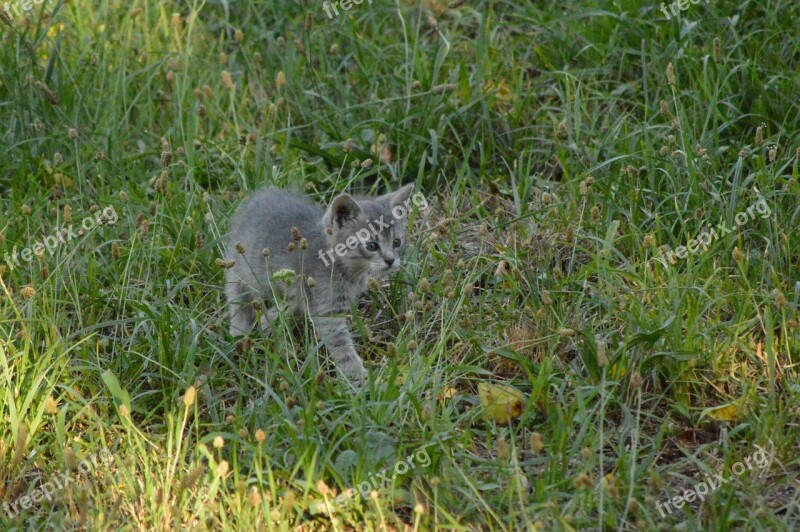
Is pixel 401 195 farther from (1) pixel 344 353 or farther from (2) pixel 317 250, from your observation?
(1) pixel 344 353

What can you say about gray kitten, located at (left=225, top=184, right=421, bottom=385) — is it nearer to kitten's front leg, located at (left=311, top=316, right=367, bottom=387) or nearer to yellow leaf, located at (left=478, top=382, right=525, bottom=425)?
kitten's front leg, located at (left=311, top=316, right=367, bottom=387)

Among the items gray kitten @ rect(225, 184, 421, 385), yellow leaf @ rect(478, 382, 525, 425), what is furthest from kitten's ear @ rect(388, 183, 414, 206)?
yellow leaf @ rect(478, 382, 525, 425)

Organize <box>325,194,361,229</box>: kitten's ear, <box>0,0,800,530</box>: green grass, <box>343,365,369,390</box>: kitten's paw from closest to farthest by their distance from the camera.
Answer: <box>0,0,800,530</box>: green grass < <box>343,365,369,390</box>: kitten's paw < <box>325,194,361,229</box>: kitten's ear

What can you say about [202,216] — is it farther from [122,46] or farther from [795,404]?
[795,404]

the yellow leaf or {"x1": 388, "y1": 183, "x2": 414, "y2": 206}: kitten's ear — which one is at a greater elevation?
{"x1": 388, "y1": 183, "x2": 414, "y2": 206}: kitten's ear

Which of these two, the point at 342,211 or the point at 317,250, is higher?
the point at 342,211

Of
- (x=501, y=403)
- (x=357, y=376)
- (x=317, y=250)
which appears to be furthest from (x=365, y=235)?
(x=501, y=403)

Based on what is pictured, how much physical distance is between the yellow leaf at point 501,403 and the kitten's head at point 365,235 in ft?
3.32

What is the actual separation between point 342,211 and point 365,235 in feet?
0.56

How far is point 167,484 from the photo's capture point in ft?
13.8

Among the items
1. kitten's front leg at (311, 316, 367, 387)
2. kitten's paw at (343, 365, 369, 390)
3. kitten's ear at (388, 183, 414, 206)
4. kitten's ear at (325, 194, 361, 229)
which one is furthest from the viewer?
kitten's ear at (388, 183, 414, 206)

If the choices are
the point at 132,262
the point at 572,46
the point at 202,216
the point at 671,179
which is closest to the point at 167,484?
the point at 132,262

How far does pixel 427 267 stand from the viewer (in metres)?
5.75

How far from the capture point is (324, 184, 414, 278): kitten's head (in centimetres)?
560
